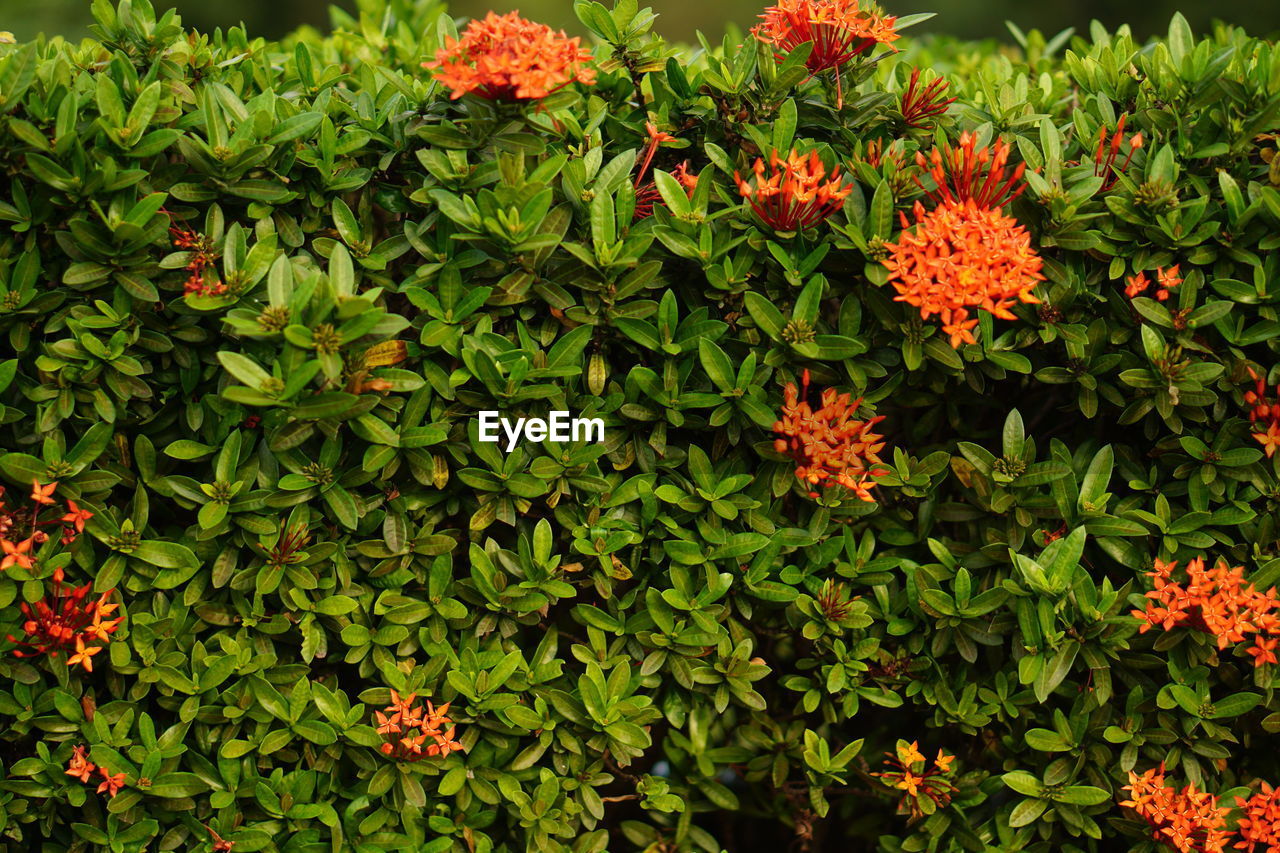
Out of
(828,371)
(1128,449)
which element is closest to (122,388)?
(828,371)

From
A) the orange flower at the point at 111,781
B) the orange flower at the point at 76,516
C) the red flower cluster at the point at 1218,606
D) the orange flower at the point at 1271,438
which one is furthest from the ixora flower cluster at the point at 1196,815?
the orange flower at the point at 76,516

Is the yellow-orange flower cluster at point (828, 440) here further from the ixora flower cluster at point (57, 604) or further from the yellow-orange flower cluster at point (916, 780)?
the ixora flower cluster at point (57, 604)

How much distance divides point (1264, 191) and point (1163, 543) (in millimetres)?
829

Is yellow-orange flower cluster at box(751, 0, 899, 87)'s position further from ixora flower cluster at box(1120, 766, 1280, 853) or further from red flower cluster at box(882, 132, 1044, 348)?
ixora flower cluster at box(1120, 766, 1280, 853)

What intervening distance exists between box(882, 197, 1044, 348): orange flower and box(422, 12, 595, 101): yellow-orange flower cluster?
0.78m

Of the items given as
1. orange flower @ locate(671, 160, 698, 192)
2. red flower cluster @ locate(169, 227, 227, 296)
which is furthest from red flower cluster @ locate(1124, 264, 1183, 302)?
red flower cluster @ locate(169, 227, 227, 296)

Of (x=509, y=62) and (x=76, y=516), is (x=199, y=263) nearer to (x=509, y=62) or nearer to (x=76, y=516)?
(x=76, y=516)

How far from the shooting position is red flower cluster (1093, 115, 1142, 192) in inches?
96.2

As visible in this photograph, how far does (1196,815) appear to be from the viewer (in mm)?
2480

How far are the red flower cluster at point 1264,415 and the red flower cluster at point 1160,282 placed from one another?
0.28 metres

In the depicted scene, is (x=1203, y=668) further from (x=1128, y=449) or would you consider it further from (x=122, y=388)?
(x=122, y=388)

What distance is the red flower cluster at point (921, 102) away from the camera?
2473 mm

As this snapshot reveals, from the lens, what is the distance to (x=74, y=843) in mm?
2443

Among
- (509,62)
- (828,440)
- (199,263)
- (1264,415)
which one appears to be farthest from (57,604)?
(1264,415)
